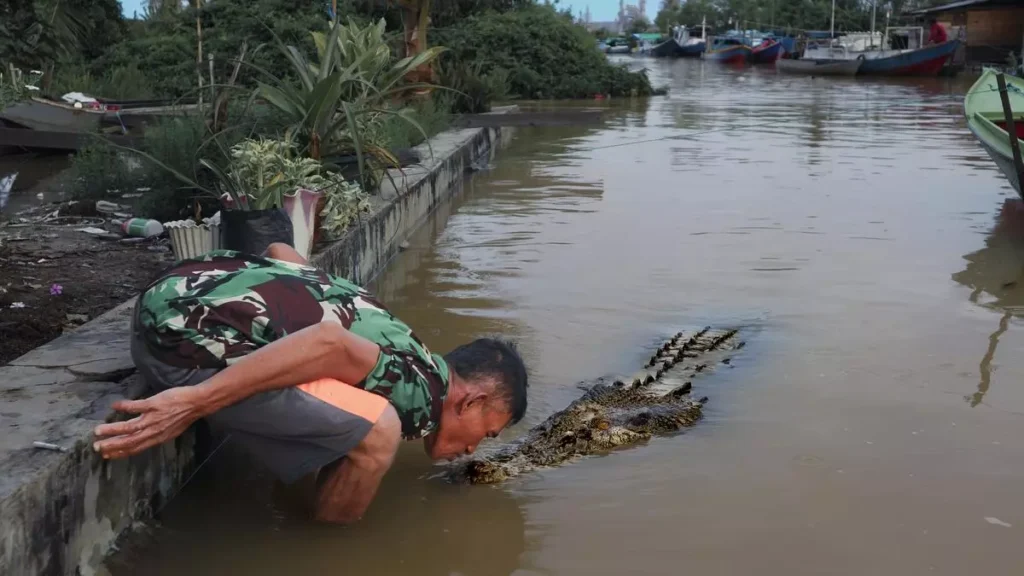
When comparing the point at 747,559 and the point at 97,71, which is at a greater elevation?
the point at 97,71

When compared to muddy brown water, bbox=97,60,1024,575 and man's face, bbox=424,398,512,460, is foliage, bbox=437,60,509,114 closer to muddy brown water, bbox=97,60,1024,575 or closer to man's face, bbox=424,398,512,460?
muddy brown water, bbox=97,60,1024,575

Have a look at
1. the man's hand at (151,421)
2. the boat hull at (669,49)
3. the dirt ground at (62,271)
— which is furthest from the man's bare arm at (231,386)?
the boat hull at (669,49)

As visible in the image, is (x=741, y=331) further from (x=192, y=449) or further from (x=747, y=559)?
(x=192, y=449)

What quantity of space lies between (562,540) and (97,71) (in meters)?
18.4

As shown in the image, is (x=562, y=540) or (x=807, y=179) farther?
(x=807, y=179)

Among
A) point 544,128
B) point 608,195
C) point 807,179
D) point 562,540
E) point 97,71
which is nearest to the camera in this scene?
point 562,540

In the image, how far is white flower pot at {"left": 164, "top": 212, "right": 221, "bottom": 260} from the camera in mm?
4789

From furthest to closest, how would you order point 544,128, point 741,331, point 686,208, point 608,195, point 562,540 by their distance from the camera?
point 544,128
point 608,195
point 686,208
point 741,331
point 562,540

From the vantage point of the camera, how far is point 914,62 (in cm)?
3694

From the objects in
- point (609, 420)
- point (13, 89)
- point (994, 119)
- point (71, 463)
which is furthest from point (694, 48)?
point (71, 463)

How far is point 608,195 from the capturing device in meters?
9.55

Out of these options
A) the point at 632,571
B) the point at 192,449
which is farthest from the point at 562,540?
the point at 192,449

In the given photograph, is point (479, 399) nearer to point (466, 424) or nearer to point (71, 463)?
point (466, 424)

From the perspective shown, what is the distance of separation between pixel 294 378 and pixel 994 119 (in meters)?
8.65
